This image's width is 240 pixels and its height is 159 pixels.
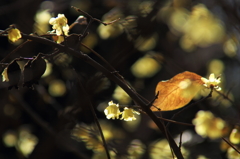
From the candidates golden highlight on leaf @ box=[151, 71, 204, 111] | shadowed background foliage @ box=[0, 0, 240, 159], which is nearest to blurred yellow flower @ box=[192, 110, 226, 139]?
golden highlight on leaf @ box=[151, 71, 204, 111]

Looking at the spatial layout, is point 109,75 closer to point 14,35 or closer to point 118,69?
point 14,35

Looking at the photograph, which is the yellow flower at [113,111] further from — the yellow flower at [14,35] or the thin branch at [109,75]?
the yellow flower at [14,35]

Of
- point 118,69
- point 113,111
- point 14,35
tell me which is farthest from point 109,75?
point 118,69

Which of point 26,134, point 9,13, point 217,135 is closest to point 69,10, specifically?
point 9,13

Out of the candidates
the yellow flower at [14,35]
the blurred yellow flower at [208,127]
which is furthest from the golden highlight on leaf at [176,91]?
the yellow flower at [14,35]

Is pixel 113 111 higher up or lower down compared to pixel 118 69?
higher up

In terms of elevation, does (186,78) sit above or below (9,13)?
above

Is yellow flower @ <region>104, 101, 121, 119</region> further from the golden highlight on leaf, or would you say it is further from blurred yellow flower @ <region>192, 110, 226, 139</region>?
blurred yellow flower @ <region>192, 110, 226, 139</region>

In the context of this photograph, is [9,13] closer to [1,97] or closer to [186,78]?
[1,97]
